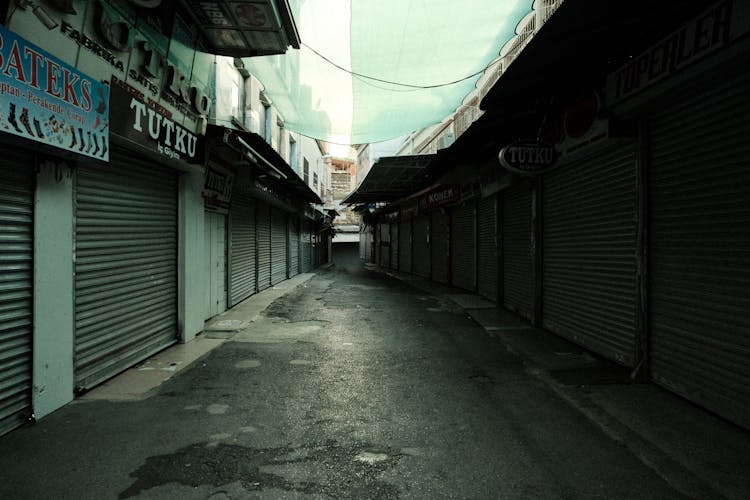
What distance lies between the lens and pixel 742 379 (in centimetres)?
386

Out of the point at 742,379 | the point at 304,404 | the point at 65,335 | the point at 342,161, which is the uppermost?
the point at 342,161

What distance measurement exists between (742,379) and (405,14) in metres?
6.44

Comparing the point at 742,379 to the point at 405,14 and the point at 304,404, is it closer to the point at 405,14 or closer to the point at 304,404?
the point at 304,404

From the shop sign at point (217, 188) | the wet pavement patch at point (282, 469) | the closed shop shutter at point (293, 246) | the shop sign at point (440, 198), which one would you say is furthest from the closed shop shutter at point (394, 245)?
the wet pavement patch at point (282, 469)

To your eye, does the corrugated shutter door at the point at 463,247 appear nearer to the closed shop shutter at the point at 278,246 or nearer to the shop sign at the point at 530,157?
the shop sign at the point at 530,157

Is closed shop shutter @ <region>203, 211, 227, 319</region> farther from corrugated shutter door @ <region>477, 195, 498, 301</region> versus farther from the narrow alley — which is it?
corrugated shutter door @ <region>477, 195, 498, 301</region>

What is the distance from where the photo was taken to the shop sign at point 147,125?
4.87 meters

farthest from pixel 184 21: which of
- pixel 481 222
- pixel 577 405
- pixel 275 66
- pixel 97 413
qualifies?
pixel 481 222

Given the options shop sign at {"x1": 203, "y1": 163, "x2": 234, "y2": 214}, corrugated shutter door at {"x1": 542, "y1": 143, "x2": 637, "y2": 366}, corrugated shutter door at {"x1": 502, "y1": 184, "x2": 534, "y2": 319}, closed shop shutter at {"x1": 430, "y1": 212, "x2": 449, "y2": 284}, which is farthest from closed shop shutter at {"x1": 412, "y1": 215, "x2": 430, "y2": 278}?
shop sign at {"x1": 203, "y1": 163, "x2": 234, "y2": 214}

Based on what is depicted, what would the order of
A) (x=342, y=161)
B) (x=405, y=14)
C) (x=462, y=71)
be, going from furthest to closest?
1. (x=342, y=161)
2. (x=462, y=71)
3. (x=405, y=14)

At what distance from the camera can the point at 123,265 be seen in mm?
5609

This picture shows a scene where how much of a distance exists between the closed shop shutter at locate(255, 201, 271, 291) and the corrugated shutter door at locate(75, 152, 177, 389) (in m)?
6.83

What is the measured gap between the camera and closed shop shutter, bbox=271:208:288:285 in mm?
16203

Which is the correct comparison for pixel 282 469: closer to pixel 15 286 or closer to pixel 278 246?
pixel 15 286
